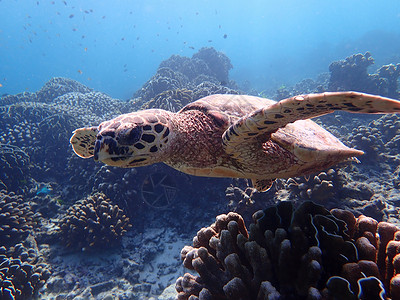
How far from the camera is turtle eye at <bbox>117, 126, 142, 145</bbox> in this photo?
1.99 m

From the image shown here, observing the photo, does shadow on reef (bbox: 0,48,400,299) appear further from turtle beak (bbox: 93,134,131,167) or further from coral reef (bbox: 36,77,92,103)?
coral reef (bbox: 36,77,92,103)

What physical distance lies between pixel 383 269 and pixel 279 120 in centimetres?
137

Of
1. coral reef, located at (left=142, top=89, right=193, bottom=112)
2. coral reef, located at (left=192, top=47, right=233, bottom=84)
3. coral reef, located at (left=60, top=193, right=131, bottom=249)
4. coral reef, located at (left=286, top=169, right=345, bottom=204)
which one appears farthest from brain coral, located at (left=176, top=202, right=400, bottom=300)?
coral reef, located at (left=192, top=47, right=233, bottom=84)

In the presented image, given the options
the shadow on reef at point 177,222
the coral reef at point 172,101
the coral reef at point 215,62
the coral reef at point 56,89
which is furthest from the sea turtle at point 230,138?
the coral reef at point 215,62

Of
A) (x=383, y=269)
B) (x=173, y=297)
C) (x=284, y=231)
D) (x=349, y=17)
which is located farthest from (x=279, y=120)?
(x=349, y=17)

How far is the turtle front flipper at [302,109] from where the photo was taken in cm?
150

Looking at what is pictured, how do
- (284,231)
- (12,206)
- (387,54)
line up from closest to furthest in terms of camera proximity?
(284,231), (12,206), (387,54)

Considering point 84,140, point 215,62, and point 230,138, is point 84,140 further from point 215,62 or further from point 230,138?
point 215,62

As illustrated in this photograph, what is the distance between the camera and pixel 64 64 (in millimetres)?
100875

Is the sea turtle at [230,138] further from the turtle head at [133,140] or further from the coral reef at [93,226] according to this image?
the coral reef at [93,226]

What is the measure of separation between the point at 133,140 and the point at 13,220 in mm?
4868

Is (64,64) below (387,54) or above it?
above

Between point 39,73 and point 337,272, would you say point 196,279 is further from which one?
point 39,73

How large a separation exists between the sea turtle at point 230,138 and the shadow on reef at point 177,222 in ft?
2.36
